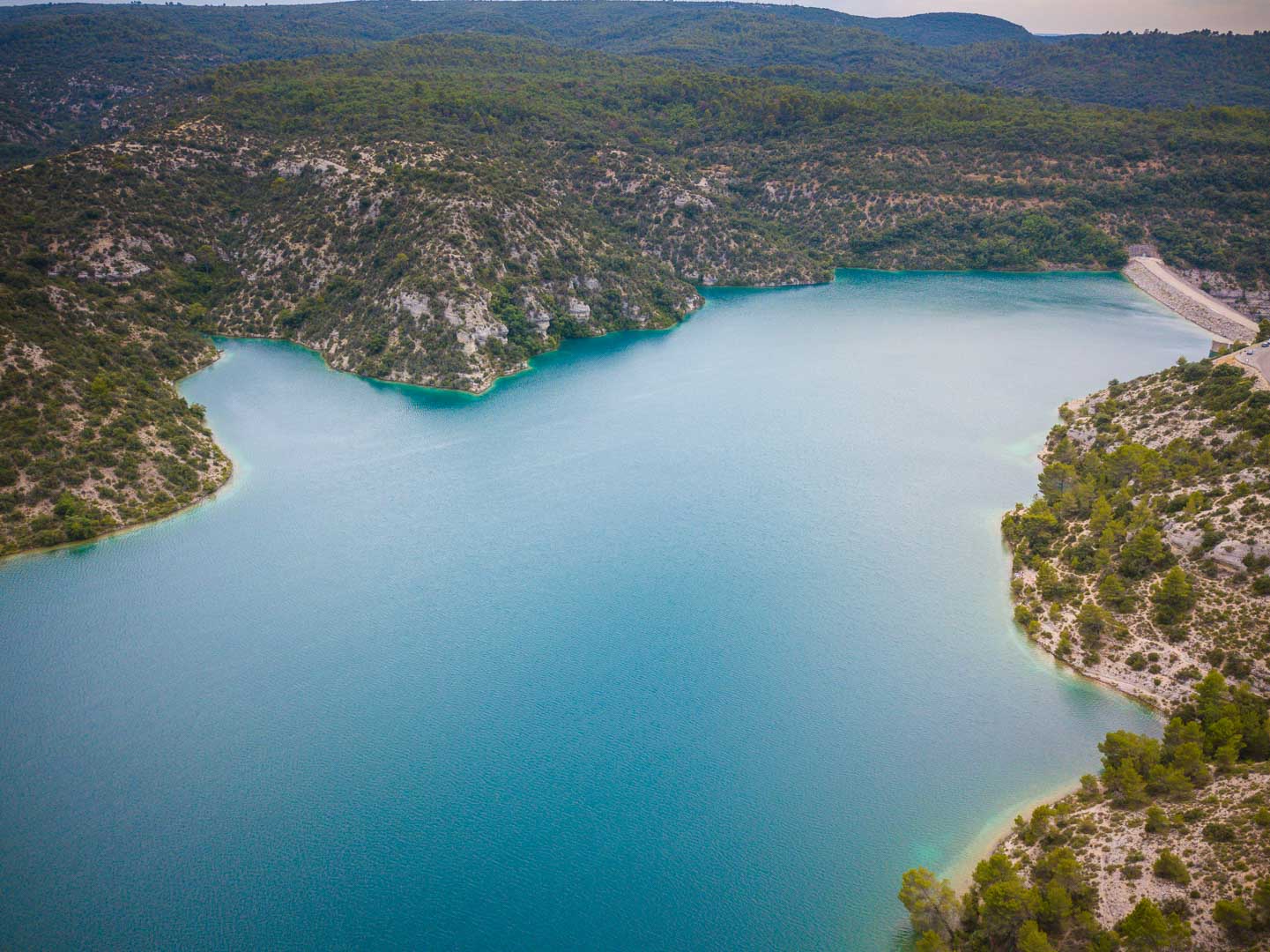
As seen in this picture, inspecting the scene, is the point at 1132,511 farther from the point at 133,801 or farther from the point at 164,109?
the point at 164,109

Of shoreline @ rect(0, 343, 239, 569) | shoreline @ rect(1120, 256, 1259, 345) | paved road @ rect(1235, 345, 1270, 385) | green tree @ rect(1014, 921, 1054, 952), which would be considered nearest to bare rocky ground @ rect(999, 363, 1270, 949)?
paved road @ rect(1235, 345, 1270, 385)

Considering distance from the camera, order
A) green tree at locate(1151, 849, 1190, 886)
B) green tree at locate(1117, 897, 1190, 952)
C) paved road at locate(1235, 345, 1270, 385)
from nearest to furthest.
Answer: green tree at locate(1117, 897, 1190, 952) < green tree at locate(1151, 849, 1190, 886) < paved road at locate(1235, 345, 1270, 385)

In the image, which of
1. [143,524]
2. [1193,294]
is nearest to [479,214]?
[143,524]

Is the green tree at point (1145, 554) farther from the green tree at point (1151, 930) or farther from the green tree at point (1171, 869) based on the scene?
the green tree at point (1151, 930)

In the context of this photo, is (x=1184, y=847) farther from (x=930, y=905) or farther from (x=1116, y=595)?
(x=1116, y=595)

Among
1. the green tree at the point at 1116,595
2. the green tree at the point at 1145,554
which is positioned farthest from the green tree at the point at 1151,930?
the green tree at the point at 1145,554

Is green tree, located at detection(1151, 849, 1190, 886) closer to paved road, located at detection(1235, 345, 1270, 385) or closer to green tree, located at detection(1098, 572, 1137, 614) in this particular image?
green tree, located at detection(1098, 572, 1137, 614)

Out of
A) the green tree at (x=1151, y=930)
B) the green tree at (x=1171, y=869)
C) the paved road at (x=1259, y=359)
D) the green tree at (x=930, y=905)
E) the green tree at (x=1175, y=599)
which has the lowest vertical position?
the green tree at (x=930, y=905)
